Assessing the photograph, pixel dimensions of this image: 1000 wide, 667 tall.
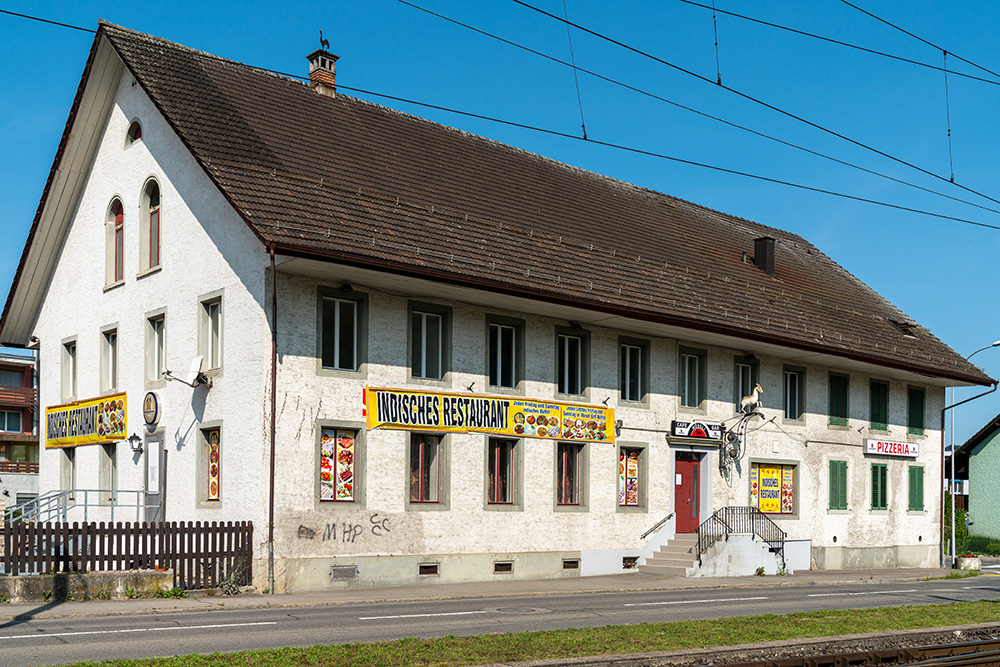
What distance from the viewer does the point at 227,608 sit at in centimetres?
1755

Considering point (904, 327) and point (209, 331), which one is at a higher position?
point (904, 327)

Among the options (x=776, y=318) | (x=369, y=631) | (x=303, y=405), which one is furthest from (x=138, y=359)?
(x=776, y=318)

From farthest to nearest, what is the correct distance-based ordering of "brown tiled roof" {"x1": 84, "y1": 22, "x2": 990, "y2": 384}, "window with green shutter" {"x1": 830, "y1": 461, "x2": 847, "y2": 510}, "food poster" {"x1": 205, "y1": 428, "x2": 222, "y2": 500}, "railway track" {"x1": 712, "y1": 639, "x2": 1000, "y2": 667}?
"window with green shutter" {"x1": 830, "y1": 461, "x2": 847, "y2": 510} → "food poster" {"x1": 205, "y1": 428, "x2": 222, "y2": 500} → "brown tiled roof" {"x1": 84, "y1": 22, "x2": 990, "y2": 384} → "railway track" {"x1": 712, "y1": 639, "x2": 1000, "y2": 667}

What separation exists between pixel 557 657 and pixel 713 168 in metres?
13.5

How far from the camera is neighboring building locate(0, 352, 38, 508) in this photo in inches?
2303

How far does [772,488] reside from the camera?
30.8 metres

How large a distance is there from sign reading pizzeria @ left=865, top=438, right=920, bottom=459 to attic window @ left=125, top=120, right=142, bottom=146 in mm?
22176

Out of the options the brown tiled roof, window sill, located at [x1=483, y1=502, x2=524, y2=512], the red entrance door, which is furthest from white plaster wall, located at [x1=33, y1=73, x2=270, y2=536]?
the red entrance door

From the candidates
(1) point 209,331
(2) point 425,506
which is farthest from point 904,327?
(1) point 209,331

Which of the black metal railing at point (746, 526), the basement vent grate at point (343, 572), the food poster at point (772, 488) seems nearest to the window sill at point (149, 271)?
the basement vent grate at point (343, 572)

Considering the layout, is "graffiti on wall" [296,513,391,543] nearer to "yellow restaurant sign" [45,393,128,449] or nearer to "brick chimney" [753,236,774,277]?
"yellow restaurant sign" [45,393,128,449]

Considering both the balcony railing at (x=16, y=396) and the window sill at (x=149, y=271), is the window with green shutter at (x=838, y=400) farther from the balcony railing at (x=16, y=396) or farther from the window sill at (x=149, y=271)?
the balcony railing at (x=16, y=396)

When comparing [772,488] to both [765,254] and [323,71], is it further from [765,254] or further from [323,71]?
[323,71]

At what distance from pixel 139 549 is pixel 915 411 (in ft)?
84.2
